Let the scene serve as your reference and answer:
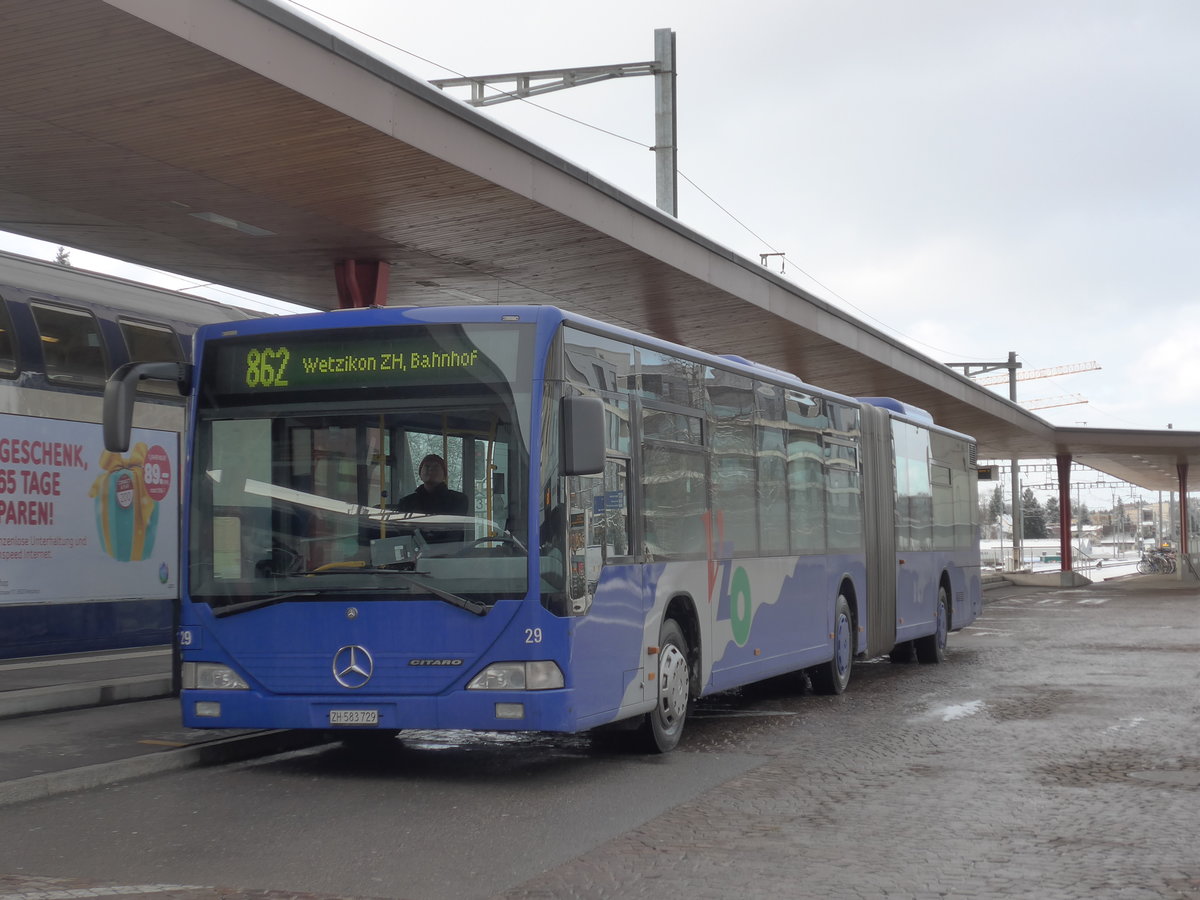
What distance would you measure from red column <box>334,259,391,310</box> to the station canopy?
20 cm

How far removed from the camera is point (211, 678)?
975cm

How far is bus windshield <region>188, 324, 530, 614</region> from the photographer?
9.29m

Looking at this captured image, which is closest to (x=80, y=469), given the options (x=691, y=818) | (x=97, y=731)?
(x=97, y=731)

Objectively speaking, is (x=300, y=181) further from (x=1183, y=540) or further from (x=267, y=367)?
(x=1183, y=540)

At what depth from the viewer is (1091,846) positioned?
7.50 meters

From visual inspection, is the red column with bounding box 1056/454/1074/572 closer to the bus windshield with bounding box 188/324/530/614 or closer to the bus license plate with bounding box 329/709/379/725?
the bus windshield with bounding box 188/324/530/614

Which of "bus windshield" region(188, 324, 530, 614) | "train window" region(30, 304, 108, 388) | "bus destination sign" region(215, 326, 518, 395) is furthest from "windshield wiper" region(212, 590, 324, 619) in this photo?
"train window" region(30, 304, 108, 388)

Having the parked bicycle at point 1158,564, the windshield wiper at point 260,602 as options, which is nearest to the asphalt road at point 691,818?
the windshield wiper at point 260,602

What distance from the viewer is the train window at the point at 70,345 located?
14336 millimetres

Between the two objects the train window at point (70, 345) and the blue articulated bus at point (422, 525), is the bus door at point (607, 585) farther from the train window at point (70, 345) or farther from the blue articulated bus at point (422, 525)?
the train window at point (70, 345)

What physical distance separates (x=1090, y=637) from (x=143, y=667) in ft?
50.5

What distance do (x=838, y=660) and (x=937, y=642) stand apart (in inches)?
193

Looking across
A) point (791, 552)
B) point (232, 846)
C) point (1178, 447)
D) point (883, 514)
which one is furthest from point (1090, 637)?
point (1178, 447)

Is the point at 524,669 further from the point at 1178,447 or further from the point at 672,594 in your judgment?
the point at 1178,447
